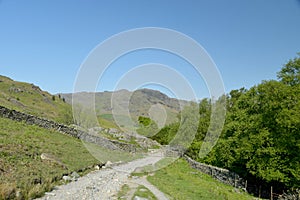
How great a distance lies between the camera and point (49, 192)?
13023 millimetres

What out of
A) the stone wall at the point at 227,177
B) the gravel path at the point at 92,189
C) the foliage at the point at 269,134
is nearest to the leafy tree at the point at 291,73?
the foliage at the point at 269,134

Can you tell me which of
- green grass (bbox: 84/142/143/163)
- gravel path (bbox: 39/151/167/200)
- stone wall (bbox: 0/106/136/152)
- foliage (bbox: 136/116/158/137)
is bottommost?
gravel path (bbox: 39/151/167/200)

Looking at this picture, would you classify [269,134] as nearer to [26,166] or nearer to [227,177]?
[227,177]

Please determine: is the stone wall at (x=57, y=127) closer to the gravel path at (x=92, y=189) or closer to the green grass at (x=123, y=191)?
the gravel path at (x=92, y=189)

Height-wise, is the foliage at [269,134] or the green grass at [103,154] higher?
the foliage at [269,134]

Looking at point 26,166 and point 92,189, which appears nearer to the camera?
point 26,166

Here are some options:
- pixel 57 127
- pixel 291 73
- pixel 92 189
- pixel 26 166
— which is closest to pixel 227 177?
pixel 291 73

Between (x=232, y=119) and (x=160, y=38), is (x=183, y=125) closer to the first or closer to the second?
(x=232, y=119)

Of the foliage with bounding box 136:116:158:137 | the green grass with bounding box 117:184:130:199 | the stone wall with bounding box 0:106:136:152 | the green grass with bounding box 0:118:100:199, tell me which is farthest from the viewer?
the foliage with bounding box 136:116:158:137

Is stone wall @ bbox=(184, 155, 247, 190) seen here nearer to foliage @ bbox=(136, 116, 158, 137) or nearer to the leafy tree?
the leafy tree

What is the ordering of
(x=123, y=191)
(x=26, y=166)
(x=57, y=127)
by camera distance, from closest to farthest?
(x=26, y=166) < (x=123, y=191) < (x=57, y=127)

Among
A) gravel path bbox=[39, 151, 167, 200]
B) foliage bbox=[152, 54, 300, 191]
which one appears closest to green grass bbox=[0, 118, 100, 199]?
gravel path bbox=[39, 151, 167, 200]

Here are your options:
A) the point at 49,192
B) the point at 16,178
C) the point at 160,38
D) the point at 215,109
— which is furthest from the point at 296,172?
the point at 215,109

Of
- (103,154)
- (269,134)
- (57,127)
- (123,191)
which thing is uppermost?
(269,134)
